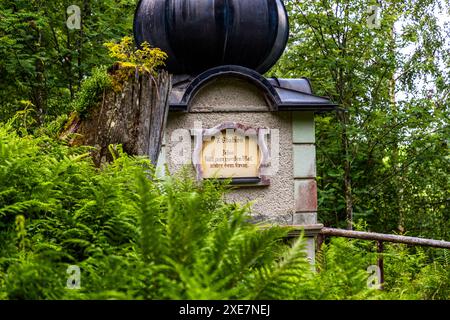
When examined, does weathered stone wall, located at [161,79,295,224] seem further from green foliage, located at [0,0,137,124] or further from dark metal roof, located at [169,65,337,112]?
green foliage, located at [0,0,137,124]

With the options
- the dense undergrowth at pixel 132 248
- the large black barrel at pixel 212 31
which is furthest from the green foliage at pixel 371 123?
the dense undergrowth at pixel 132 248

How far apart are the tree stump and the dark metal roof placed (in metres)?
2.63

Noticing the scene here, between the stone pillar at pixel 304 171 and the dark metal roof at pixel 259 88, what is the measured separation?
151 mm

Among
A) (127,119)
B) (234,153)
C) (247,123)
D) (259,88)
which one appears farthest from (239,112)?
(127,119)

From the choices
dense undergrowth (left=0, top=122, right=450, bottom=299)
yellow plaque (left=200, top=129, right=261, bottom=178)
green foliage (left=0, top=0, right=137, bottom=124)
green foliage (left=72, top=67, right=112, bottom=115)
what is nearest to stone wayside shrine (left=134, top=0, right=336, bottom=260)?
yellow plaque (left=200, top=129, right=261, bottom=178)

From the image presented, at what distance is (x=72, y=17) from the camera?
9.47m

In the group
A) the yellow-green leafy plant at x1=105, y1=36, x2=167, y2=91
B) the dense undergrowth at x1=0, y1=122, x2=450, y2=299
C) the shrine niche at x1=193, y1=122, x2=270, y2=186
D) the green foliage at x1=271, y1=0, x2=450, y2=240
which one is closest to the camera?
the dense undergrowth at x1=0, y1=122, x2=450, y2=299

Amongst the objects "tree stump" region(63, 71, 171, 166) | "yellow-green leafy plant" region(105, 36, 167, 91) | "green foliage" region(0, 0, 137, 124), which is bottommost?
"tree stump" region(63, 71, 171, 166)

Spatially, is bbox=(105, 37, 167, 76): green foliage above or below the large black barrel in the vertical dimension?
below

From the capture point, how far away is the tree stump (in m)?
3.47

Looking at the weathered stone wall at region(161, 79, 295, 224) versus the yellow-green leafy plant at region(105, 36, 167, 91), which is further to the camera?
the weathered stone wall at region(161, 79, 295, 224)

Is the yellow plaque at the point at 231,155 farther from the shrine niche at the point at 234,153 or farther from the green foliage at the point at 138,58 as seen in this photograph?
the green foliage at the point at 138,58
